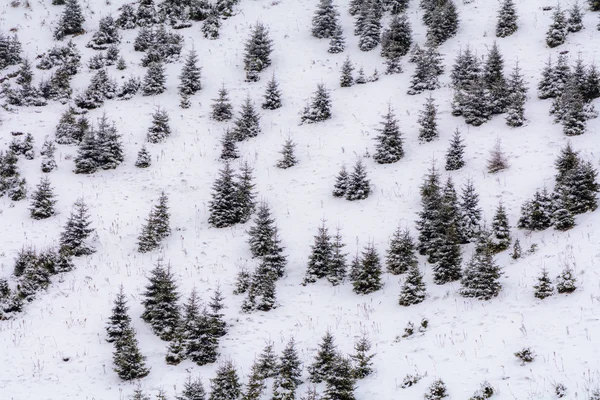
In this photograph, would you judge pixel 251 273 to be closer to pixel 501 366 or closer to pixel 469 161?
pixel 501 366

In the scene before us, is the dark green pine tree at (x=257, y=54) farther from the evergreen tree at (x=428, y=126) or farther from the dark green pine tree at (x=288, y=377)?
the dark green pine tree at (x=288, y=377)

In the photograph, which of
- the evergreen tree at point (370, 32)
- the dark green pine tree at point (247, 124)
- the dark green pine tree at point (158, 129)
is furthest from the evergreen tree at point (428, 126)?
the dark green pine tree at point (158, 129)

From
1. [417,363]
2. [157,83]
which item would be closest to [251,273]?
[417,363]

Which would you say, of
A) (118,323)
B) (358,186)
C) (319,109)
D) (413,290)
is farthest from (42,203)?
(413,290)

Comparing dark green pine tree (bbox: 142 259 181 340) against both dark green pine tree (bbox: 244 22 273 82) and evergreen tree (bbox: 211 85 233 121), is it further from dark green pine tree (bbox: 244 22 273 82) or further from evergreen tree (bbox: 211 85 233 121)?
dark green pine tree (bbox: 244 22 273 82)

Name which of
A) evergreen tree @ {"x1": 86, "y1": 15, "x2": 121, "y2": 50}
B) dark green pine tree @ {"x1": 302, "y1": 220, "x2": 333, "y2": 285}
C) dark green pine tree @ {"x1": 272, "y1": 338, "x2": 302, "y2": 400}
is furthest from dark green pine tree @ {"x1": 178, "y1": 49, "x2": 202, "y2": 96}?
dark green pine tree @ {"x1": 272, "y1": 338, "x2": 302, "y2": 400}

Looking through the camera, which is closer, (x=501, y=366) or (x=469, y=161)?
(x=501, y=366)

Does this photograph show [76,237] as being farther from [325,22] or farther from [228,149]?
[325,22]
